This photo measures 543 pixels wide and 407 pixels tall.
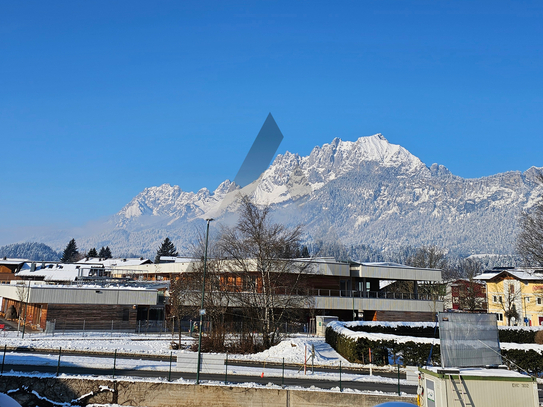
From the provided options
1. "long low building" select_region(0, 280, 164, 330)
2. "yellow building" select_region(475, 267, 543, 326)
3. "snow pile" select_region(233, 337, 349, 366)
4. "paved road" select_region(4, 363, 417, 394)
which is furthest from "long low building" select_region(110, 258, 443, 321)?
"paved road" select_region(4, 363, 417, 394)

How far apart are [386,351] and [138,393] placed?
16.1 meters

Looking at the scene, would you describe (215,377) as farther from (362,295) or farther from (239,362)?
Answer: (362,295)

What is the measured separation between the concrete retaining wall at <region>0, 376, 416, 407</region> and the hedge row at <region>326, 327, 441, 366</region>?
1140 centimetres

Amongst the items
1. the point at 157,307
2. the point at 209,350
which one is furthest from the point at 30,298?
the point at 209,350

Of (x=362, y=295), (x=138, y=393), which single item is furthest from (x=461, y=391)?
(x=362, y=295)

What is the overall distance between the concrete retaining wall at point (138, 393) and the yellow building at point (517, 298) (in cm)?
5597

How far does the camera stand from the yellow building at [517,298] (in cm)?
6504

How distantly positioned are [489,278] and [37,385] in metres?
71.1

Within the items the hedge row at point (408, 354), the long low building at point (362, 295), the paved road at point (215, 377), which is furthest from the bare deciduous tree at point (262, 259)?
the long low building at point (362, 295)

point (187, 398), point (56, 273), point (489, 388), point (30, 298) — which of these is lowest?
point (187, 398)

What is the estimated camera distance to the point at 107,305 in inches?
1794

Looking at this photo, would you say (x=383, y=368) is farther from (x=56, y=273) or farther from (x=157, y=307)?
(x=56, y=273)

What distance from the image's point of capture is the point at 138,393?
19.3m

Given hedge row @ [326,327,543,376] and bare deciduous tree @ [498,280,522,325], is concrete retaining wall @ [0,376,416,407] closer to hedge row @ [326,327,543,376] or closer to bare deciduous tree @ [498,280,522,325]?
hedge row @ [326,327,543,376]
